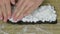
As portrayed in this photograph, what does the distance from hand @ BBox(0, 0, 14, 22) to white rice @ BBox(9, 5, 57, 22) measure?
24mm

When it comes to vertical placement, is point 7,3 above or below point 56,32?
above

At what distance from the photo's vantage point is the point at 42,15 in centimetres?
70

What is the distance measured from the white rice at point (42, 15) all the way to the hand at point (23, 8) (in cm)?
1

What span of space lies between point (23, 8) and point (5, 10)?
7 centimetres

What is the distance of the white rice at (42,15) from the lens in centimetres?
69

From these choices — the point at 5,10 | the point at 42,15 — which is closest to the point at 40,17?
the point at 42,15

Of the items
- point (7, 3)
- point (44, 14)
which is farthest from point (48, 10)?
point (7, 3)

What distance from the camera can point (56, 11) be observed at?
2.43ft

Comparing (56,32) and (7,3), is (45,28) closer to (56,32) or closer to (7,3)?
(56,32)

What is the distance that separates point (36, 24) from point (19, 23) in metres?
0.06

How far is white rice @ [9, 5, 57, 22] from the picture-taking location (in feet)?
2.25

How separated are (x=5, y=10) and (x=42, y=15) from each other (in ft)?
0.46

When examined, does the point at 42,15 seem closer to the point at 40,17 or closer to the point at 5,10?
the point at 40,17

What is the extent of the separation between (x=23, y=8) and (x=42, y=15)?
8cm
